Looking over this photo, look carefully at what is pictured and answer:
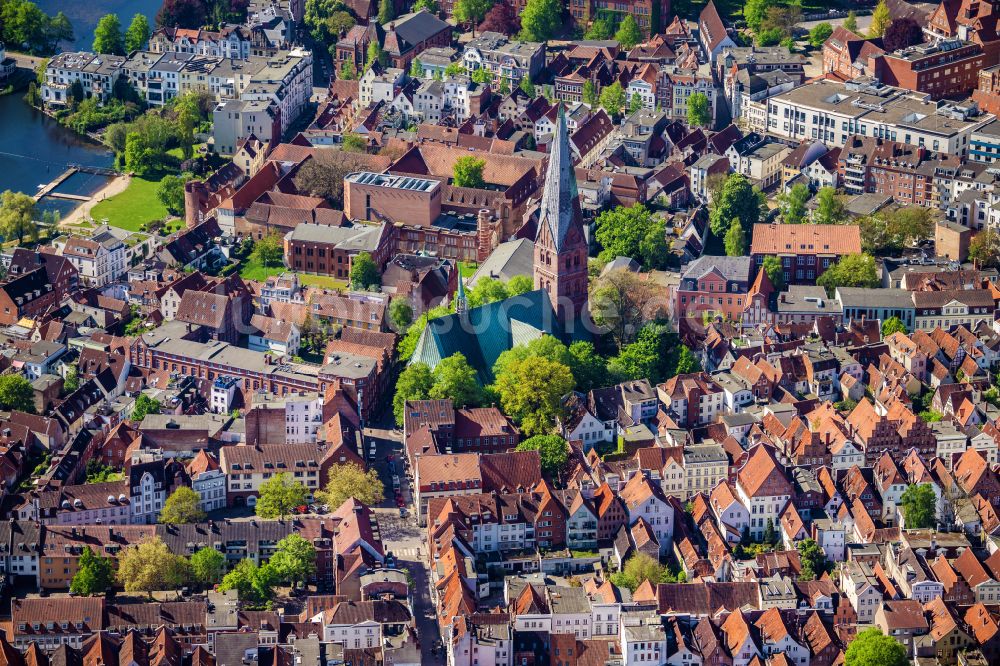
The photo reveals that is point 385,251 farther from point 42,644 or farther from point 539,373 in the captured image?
point 42,644

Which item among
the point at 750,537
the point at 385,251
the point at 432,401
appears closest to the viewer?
the point at 750,537

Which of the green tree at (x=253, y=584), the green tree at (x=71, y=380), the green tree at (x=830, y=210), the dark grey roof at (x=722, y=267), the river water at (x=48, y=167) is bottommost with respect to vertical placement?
the river water at (x=48, y=167)

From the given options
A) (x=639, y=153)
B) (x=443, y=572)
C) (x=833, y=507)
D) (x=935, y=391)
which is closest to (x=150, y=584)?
(x=443, y=572)

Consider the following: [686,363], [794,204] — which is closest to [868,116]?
[794,204]

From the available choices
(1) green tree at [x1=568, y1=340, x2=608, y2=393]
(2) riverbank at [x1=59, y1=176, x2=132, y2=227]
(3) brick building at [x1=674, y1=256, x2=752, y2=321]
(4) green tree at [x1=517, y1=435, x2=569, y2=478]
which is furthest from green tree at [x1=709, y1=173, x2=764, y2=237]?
(2) riverbank at [x1=59, y1=176, x2=132, y2=227]

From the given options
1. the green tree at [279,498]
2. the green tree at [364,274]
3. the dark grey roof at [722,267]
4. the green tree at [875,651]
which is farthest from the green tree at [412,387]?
the green tree at [875,651]

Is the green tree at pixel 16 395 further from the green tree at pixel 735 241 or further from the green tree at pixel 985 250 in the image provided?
the green tree at pixel 985 250
